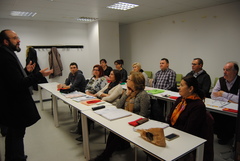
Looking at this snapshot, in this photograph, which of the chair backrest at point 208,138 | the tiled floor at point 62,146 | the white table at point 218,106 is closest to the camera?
the chair backrest at point 208,138

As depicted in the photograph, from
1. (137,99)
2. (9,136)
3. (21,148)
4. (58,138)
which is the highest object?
(137,99)

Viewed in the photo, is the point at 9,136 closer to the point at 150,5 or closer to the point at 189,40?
the point at 150,5

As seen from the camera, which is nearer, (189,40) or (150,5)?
(150,5)

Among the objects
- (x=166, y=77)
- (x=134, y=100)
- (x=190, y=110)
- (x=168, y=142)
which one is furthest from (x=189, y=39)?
(x=168, y=142)

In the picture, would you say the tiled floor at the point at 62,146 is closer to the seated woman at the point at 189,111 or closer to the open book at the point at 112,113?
the open book at the point at 112,113

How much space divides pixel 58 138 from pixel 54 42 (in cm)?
388

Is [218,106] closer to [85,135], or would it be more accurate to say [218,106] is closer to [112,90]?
[112,90]

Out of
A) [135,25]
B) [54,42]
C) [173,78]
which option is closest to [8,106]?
[173,78]

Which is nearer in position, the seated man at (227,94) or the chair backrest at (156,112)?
the chair backrest at (156,112)

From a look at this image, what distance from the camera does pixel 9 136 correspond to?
6.70ft

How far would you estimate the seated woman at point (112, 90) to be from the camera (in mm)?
2814

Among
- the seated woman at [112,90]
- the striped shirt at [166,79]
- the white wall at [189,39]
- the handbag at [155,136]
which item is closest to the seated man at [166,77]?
the striped shirt at [166,79]

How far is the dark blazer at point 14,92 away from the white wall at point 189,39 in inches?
172

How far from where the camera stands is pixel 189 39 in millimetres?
5074
